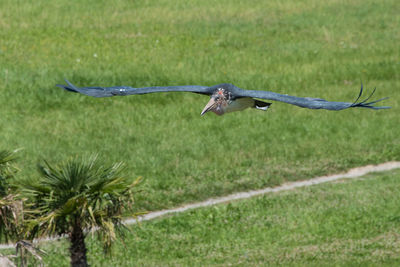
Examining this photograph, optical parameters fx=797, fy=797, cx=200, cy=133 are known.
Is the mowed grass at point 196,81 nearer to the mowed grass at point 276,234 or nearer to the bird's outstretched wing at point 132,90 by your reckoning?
the mowed grass at point 276,234

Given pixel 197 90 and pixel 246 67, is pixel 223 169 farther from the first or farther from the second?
pixel 197 90

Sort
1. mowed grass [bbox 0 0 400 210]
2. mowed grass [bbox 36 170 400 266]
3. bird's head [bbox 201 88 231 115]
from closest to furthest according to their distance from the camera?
bird's head [bbox 201 88 231 115]
mowed grass [bbox 36 170 400 266]
mowed grass [bbox 0 0 400 210]

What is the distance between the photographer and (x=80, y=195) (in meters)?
12.5

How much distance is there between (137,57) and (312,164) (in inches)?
452

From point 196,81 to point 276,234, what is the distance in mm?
12789

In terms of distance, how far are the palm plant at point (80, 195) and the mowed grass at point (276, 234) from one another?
10.4 feet

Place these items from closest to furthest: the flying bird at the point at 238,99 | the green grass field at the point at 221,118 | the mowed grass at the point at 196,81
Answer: the flying bird at the point at 238,99 → the green grass field at the point at 221,118 → the mowed grass at the point at 196,81

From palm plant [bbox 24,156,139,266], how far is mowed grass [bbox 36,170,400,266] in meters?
3.17

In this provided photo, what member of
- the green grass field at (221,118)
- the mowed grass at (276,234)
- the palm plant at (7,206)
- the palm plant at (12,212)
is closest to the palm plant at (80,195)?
the palm plant at (12,212)

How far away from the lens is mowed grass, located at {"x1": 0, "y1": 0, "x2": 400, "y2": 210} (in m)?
22.8

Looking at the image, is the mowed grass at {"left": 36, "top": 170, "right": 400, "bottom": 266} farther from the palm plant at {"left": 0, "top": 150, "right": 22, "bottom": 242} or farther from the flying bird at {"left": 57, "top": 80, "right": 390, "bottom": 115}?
the flying bird at {"left": 57, "top": 80, "right": 390, "bottom": 115}

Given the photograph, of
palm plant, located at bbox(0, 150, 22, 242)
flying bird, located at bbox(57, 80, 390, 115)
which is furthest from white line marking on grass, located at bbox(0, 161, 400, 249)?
flying bird, located at bbox(57, 80, 390, 115)

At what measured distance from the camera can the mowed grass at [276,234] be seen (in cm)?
1623

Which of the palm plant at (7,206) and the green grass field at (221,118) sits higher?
the palm plant at (7,206)
